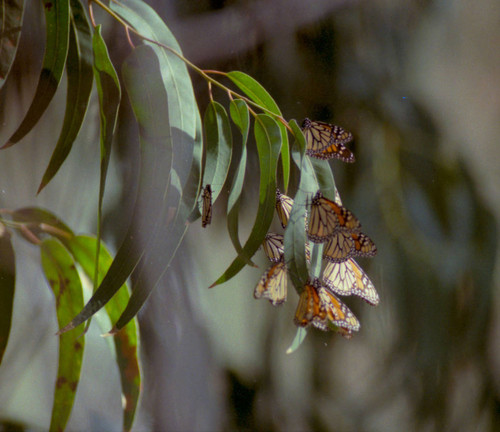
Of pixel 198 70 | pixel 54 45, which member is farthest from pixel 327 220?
pixel 54 45

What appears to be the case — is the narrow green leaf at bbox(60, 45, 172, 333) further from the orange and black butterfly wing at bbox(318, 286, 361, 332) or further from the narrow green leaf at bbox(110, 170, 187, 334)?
the orange and black butterfly wing at bbox(318, 286, 361, 332)

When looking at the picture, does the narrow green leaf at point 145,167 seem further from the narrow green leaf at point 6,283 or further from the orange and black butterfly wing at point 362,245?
the orange and black butterfly wing at point 362,245

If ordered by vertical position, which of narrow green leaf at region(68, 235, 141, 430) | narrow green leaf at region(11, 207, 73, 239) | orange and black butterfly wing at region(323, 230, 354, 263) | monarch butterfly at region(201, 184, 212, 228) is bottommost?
narrow green leaf at region(68, 235, 141, 430)

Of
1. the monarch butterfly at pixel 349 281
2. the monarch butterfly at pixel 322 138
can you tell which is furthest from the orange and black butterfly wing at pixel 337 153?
the monarch butterfly at pixel 349 281

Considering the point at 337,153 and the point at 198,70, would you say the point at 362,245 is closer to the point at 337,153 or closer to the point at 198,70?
the point at 337,153

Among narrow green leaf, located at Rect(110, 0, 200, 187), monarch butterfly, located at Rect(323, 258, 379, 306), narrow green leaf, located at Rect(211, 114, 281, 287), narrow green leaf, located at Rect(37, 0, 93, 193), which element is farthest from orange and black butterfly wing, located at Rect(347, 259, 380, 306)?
narrow green leaf, located at Rect(37, 0, 93, 193)

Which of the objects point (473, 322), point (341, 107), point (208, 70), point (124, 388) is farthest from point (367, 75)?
point (124, 388)
